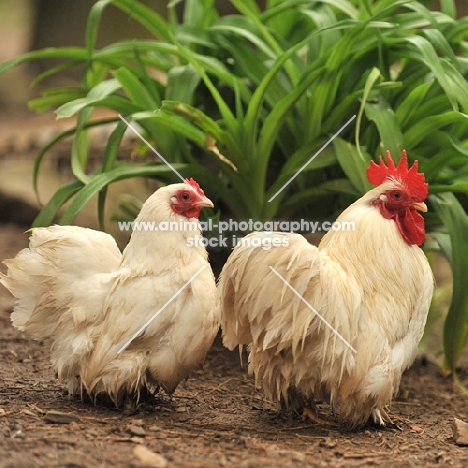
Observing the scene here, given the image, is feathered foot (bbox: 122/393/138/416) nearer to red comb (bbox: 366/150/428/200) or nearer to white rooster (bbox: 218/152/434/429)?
white rooster (bbox: 218/152/434/429)

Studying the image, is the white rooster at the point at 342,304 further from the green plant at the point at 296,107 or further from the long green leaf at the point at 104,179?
the long green leaf at the point at 104,179

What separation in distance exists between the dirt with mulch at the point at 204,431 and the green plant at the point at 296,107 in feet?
2.12

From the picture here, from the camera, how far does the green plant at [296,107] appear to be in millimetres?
2891

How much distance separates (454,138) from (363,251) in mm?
879

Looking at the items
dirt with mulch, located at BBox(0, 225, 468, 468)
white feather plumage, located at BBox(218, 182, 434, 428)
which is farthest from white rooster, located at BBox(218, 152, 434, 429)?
dirt with mulch, located at BBox(0, 225, 468, 468)

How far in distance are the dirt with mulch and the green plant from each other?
646 mm

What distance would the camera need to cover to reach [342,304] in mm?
2242

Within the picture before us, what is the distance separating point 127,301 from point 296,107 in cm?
145

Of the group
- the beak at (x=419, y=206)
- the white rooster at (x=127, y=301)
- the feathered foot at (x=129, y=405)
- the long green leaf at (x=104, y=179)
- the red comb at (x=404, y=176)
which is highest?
the red comb at (x=404, y=176)

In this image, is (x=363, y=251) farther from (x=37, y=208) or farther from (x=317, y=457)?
(x=37, y=208)

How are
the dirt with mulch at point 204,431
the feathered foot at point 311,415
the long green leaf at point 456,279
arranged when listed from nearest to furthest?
the dirt with mulch at point 204,431
the feathered foot at point 311,415
the long green leaf at point 456,279

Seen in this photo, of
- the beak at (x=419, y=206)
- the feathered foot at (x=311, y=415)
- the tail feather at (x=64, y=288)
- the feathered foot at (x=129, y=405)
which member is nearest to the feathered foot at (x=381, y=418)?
the feathered foot at (x=311, y=415)

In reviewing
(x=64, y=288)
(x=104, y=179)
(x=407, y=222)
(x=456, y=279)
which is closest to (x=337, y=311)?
(x=407, y=222)

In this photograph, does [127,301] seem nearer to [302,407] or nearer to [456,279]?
[302,407]
